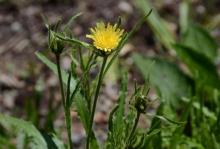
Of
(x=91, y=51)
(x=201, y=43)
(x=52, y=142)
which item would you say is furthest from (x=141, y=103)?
(x=201, y=43)

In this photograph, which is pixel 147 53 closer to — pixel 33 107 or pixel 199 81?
pixel 199 81

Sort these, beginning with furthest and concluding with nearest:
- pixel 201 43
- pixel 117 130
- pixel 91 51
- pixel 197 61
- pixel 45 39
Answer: pixel 45 39
pixel 201 43
pixel 197 61
pixel 117 130
pixel 91 51

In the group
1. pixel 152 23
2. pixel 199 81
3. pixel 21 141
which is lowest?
pixel 21 141

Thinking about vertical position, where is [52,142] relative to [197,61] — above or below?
below

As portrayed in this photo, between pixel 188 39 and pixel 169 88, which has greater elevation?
pixel 188 39

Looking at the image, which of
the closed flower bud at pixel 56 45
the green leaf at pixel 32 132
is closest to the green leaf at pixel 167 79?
the green leaf at pixel 32 132

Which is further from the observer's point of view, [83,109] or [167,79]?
[167,79]

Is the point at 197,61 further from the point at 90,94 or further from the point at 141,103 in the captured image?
the point at 141,103

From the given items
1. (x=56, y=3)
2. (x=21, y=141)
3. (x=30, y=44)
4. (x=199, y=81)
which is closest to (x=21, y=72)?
(x=30, y=44)
